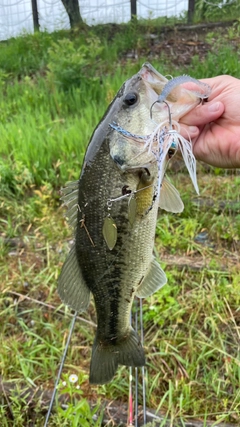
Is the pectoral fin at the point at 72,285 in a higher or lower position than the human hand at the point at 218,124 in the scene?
lower

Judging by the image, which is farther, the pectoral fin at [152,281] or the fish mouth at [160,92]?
the pectoral fin at [152,281]

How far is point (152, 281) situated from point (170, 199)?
1.01 ft

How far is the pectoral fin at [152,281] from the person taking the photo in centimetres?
152

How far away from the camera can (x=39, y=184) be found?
3.68m

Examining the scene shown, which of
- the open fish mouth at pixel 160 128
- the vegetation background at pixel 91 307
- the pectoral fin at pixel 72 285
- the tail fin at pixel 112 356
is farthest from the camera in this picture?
the vegetation background at pixel 91 307

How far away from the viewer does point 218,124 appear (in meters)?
1.85

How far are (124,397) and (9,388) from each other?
2.12 feet

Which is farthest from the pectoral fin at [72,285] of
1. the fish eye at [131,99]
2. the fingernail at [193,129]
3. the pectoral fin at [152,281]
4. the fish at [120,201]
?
the fingernail at [193,129]

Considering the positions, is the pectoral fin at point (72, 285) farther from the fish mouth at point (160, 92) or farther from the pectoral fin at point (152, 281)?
the fish mouth at point (160, 92)

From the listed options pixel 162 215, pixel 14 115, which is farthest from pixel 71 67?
pixel 162 215

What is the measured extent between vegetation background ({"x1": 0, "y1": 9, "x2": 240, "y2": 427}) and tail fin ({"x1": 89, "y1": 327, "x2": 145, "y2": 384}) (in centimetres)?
46

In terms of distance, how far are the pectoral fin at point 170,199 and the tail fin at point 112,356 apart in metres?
0.51

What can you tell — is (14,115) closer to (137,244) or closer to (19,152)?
(19,152)

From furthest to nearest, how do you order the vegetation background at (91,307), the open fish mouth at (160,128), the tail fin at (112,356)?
1. the vegetation background at (91,307)
2. the tail fin at (112,356)
3. the open fish mouth at (160,128)
